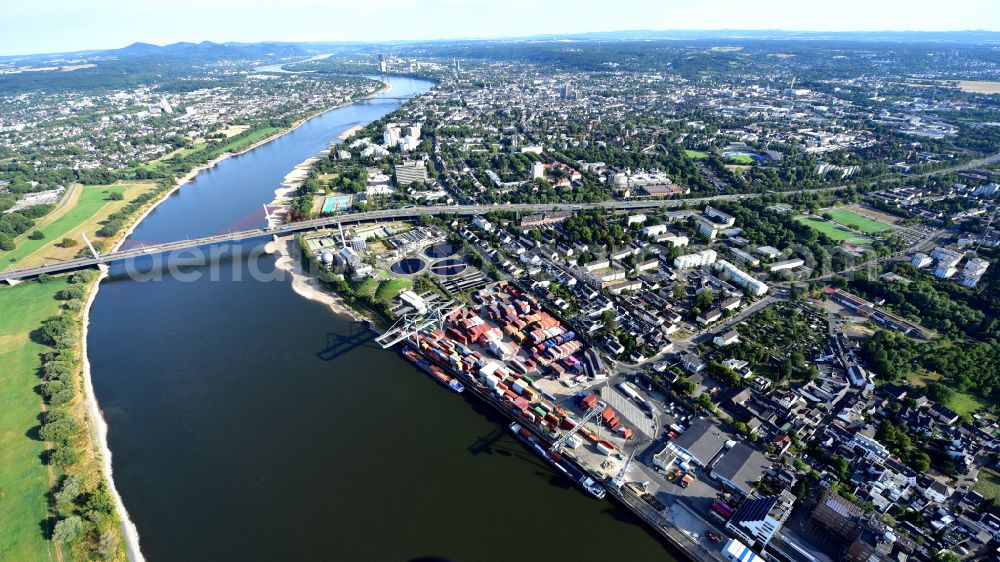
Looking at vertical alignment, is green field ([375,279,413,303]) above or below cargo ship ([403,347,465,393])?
below

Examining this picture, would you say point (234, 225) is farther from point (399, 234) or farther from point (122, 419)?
point (122, 419)

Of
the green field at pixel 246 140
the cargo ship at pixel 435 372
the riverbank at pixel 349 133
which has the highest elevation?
the cargo ship at pixel 435 372

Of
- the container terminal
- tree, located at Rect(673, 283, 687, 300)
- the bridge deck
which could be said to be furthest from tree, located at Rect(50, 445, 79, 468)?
tree, located at Rect(673, 283, 687, 300)

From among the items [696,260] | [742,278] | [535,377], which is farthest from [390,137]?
[535,377]

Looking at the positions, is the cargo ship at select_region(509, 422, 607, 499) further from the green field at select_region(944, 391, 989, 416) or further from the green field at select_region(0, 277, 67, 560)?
the green field at select_region(944, 391, 989, 416)

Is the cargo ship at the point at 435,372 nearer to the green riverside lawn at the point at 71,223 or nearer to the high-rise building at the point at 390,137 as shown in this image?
the green riverside lawn at the point at 71,223

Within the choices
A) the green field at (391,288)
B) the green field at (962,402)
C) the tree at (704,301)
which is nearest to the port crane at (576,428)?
the tree at (704,301)
